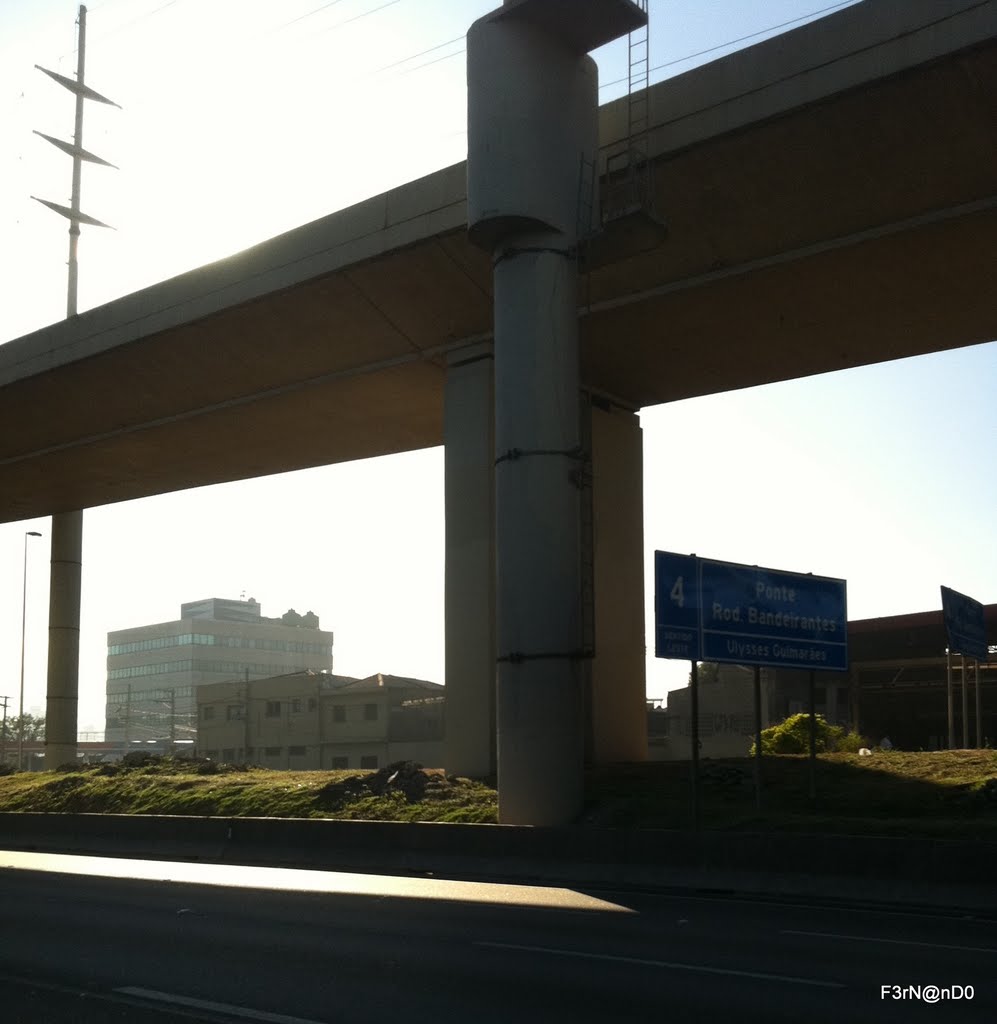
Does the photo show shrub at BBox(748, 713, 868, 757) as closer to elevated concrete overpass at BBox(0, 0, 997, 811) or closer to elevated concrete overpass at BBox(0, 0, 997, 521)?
elevated concrete overpass at BBox(0, 0, 997, 811)

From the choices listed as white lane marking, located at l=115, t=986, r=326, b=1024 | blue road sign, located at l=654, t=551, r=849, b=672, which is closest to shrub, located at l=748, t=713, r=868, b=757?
blue road sign, located at l=654, t=551, r=849, b=672

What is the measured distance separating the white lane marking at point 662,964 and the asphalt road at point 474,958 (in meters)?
0.03

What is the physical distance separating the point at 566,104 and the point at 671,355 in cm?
792

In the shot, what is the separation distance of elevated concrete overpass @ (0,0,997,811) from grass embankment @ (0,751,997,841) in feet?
9.95

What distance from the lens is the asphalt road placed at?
8.70 metres

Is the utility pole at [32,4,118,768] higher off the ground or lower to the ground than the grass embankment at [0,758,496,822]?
higher

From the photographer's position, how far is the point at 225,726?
102m

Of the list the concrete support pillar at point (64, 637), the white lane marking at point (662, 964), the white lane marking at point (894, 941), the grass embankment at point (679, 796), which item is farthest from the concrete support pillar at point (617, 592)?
the concrete support pillar at point (64, 637)

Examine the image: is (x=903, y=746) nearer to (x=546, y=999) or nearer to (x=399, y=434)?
(x=399, y=434)

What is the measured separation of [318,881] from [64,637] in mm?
34637

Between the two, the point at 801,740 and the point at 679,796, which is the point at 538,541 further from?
the point at 801,740

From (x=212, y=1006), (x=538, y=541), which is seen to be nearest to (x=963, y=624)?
(x=538, y=541)

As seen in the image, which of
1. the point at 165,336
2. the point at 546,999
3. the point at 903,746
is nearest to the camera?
the point at 546,999

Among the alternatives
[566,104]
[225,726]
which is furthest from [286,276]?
[225,726]
